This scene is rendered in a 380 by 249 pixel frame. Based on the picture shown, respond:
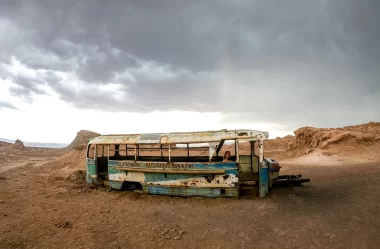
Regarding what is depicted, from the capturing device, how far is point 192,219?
7.85m

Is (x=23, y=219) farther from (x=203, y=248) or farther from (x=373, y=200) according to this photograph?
(x=373, y=200)

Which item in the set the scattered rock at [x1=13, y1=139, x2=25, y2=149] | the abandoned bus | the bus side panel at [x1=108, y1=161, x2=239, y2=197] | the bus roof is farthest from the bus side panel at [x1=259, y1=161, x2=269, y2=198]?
the scattered rock at [x1=13, y1=139, x2=25, y2=149]

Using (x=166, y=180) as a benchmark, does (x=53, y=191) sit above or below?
below

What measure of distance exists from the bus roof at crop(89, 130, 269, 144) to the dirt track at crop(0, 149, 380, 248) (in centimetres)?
229

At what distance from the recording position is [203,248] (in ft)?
19.9

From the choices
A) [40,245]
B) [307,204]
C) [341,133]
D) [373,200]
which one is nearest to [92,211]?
[40,245]

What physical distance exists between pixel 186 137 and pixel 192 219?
3.32 m

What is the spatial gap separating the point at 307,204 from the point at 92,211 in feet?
Answer: 25.2

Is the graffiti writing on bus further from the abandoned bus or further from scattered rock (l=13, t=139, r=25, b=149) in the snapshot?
scattered rock (l=13, t=139, r=25, b=149)

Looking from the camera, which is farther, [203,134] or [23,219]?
[203,134]

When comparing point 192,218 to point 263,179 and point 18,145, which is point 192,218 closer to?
point 263,179

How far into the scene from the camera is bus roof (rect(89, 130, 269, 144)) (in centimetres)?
927

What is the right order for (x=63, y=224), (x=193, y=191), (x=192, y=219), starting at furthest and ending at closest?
(x=193, y=191), (x=192, y=219), (x=63, y=224)

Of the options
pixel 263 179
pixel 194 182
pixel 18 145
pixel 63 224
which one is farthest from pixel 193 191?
pixel 18 145
